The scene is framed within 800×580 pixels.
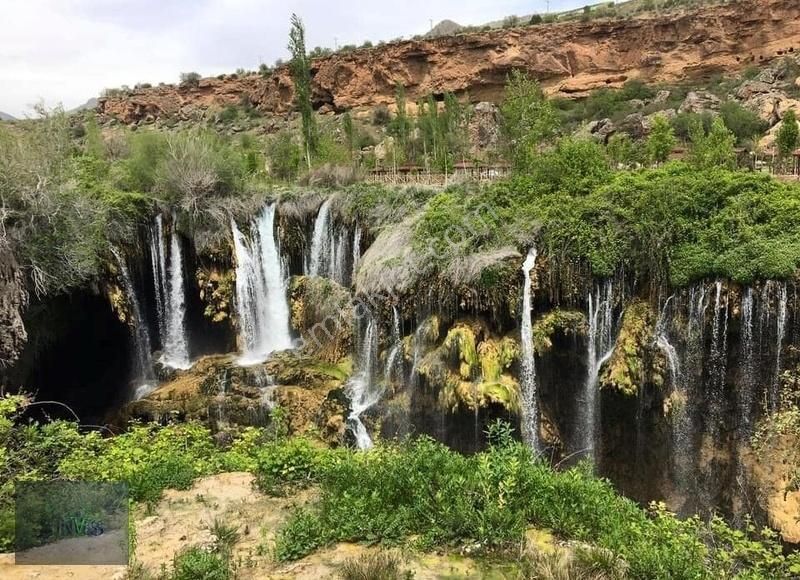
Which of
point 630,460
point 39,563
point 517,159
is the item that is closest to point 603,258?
point 630,460

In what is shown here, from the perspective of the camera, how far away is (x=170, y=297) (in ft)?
60.5

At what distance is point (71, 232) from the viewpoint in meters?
13.5

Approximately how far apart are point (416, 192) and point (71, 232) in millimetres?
9482

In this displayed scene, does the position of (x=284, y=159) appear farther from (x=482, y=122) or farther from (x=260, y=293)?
(x=482, y=122)

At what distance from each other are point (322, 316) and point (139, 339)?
597cm

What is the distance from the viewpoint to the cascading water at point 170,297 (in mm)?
18188

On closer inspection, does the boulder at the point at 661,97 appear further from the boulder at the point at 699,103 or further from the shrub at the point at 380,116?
the shrub at the point at 380,116

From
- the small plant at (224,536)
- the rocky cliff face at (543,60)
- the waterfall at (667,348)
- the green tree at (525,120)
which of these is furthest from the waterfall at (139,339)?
the rocky cliff face at (543,60)

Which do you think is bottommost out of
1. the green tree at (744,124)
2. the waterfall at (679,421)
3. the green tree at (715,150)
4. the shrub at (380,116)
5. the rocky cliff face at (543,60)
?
the waterfall at (679,421)

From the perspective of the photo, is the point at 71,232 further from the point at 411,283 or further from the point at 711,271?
the point at 711,271

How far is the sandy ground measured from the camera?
487 centimetres

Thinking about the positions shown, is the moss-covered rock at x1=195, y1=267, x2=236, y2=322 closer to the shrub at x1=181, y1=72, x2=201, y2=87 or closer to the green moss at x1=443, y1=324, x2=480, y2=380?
the green moss at x1=443, y1=324, x2=480, y2=380

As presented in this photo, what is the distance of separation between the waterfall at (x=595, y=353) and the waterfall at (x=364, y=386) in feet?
15.9

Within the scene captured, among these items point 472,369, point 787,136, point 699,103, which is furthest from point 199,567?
point 699,103
